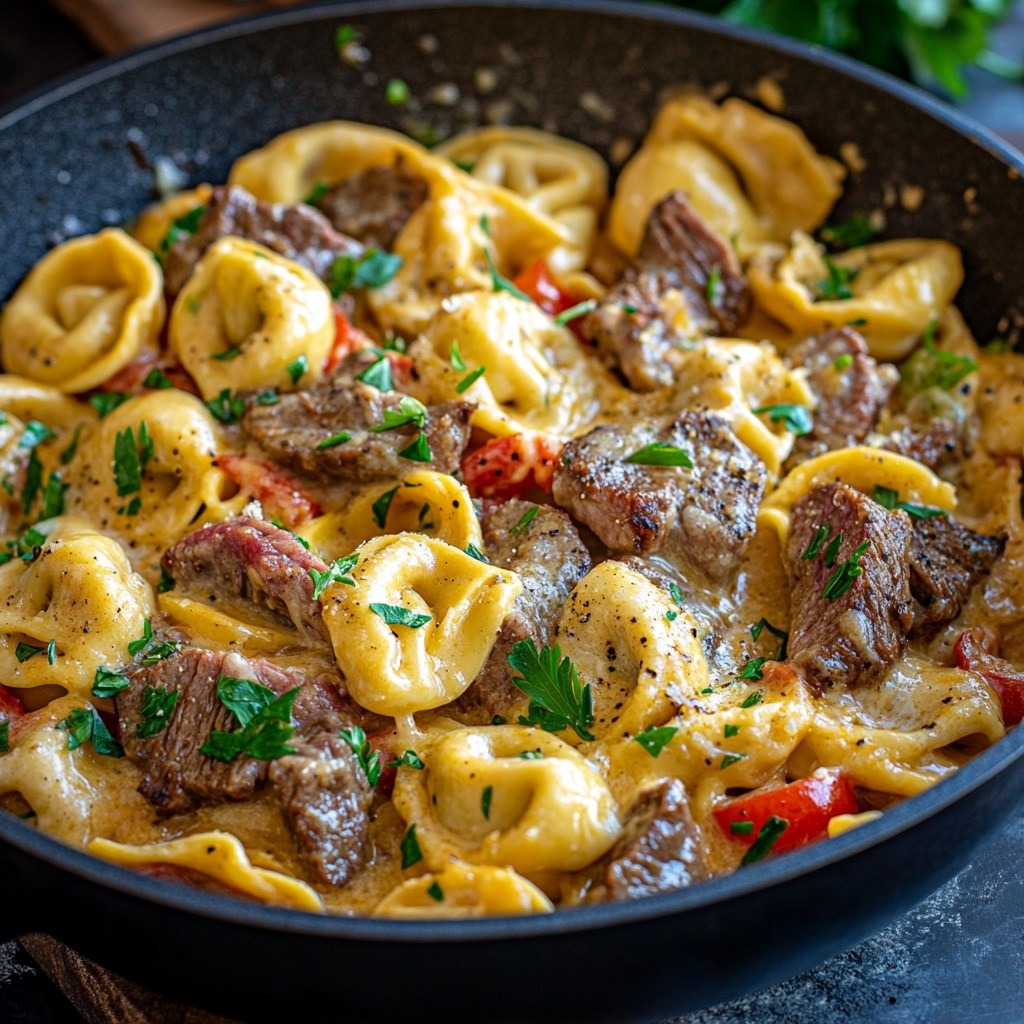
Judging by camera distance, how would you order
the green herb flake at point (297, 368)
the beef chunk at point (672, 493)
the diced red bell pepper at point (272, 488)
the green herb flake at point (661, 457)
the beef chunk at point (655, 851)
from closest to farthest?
1. the beef chunk at point (655, 851)
2. the beef chunk at point (672, 493)
3. the green herb flake at point (661, 457)
4. the diced red bell pepper at point (272, 488)
5. the green herb flake at point (297, 368)

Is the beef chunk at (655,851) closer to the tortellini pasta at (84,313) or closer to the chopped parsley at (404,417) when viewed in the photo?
the chopped parsley at (404,417)

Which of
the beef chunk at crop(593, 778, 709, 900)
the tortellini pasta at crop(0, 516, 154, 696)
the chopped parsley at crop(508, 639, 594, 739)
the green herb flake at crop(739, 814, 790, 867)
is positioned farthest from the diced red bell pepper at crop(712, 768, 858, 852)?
the tortellini pasta at crop(0, 516, 154, 696)

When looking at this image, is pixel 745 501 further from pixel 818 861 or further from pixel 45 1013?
pixel 45 1013

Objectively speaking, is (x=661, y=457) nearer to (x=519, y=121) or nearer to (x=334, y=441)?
(x=334, y=441)

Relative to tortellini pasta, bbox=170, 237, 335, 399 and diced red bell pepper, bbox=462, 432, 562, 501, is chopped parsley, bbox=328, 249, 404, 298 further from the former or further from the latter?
diced red bell pepper, bbox=462, 432, 562, 501

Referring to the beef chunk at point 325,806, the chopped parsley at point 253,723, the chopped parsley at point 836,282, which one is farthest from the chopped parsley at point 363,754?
the chopped parsley at point 836,282

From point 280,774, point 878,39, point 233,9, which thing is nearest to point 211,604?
point 280,774

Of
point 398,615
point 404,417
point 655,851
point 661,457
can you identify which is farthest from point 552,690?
point 404,417

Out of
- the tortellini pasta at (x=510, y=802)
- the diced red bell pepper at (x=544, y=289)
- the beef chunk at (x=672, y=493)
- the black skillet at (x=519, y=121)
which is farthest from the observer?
the diced red bell pepper at (x=544, y=289)
